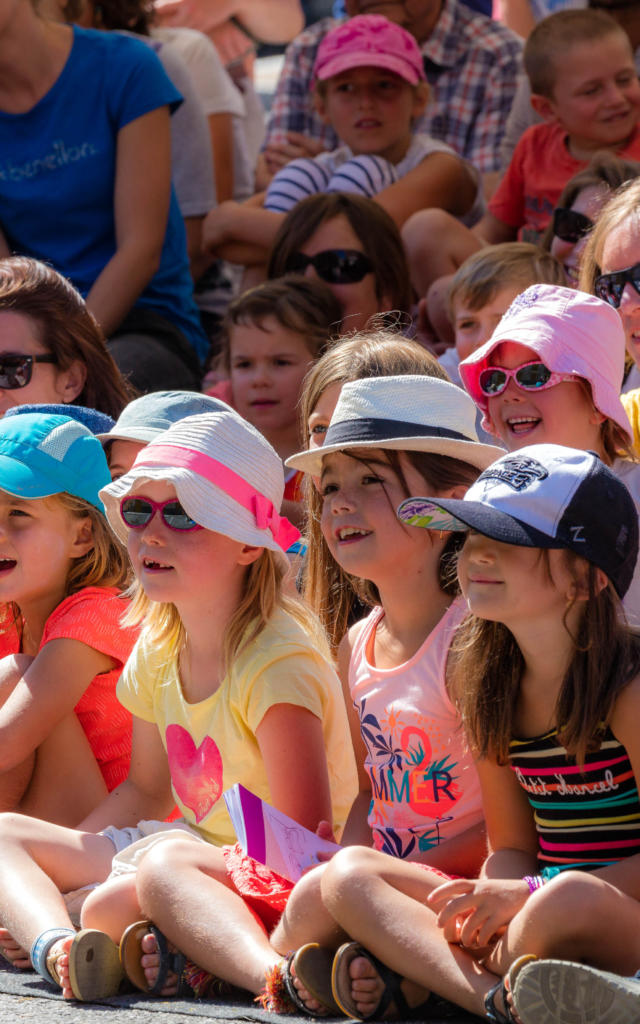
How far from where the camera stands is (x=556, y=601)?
2.24m

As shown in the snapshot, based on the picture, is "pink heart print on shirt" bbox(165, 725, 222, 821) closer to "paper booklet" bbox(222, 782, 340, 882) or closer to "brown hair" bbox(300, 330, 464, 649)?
"paper booklet" bbox(222, 782, 340, 882)

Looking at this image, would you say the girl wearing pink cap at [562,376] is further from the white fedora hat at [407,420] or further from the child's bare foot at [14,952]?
the child's bare foot at [14,952]

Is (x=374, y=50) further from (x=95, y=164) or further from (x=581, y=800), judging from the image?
(x=581, y=800)

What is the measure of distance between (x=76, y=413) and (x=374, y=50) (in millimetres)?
2198

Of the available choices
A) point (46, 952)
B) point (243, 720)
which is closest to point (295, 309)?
point (243, 720)

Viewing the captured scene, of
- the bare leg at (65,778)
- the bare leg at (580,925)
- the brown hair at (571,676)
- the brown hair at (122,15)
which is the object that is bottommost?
the bare leg at (65,778)

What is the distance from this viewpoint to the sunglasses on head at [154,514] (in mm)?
2846

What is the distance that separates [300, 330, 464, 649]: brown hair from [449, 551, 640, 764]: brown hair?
695 millimetres

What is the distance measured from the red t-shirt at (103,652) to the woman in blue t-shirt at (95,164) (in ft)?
5.25

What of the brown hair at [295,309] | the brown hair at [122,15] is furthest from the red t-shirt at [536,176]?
the brown hair at [122,15]

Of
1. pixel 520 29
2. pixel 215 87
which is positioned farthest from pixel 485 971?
pixel 520 29

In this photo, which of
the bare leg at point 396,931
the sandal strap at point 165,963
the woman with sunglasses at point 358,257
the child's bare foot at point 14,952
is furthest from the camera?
the woman with sunglasses at point 358,257

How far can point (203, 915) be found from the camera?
2.36 meters

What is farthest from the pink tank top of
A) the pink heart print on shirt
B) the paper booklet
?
the pink heart print on shirt
